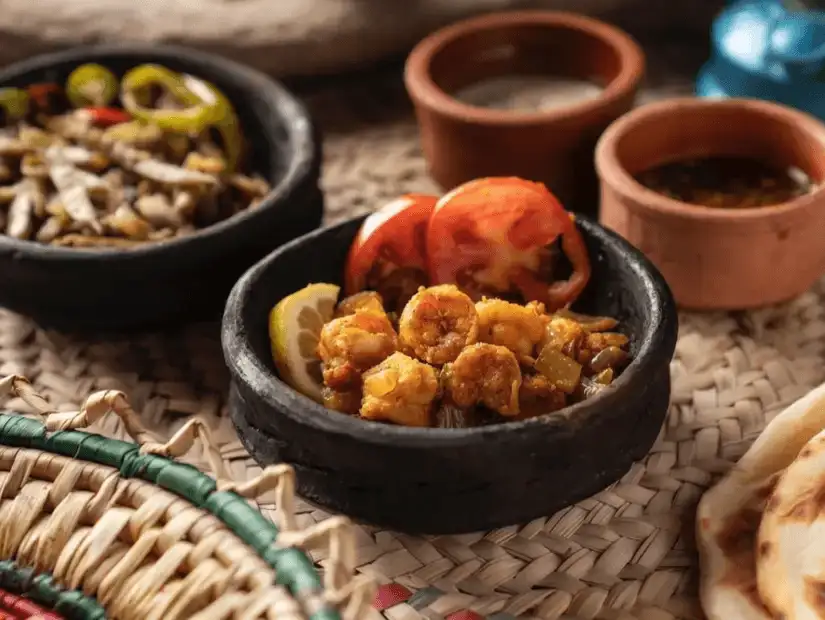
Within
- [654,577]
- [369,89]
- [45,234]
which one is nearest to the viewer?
[654,577]

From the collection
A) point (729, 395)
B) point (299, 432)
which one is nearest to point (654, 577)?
point (729, 395)

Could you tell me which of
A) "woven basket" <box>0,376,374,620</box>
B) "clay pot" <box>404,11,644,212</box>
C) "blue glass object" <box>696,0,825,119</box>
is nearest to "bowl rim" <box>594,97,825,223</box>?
"clay pot" <box>404,11,644,212</box>

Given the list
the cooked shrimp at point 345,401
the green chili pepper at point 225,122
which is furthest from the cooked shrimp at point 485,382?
the green chili pepper at point 225,122

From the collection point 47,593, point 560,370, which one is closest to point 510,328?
point 560,370

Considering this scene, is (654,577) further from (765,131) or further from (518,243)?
(765,131)

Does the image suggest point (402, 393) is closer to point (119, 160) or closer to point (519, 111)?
point (119, 160)
